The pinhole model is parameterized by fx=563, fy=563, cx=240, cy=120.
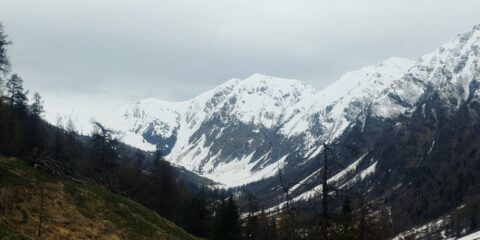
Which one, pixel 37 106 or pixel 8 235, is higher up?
pixel 37 106

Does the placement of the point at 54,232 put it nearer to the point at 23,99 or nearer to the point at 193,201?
the point at 193,201

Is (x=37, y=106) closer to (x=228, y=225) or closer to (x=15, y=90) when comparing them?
(x=15, y=90)

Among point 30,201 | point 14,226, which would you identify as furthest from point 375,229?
point 30,201

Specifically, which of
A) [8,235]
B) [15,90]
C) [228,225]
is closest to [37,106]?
[15,90]

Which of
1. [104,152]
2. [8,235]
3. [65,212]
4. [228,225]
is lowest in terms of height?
[8,235]

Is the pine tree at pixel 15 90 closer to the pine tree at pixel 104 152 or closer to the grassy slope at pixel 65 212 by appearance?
the pine tree at pixel 104 152

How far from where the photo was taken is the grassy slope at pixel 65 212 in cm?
4234

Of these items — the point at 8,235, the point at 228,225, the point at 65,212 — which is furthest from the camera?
the point at 228,225

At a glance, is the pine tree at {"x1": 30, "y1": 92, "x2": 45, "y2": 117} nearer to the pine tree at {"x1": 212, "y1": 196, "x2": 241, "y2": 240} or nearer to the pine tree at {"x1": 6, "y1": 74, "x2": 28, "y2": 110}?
the pine tree at {"x1": 6, "y1": 74, "x2": 28, "y2": 110}

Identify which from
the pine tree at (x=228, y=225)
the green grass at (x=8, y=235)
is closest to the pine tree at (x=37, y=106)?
the pine tree at (x=228, y=225)

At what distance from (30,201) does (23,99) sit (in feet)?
205

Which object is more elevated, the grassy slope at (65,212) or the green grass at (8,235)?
the grassy slope at (65,212)

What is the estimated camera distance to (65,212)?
1895 inches

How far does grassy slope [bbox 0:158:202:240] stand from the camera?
4234 centimetres
